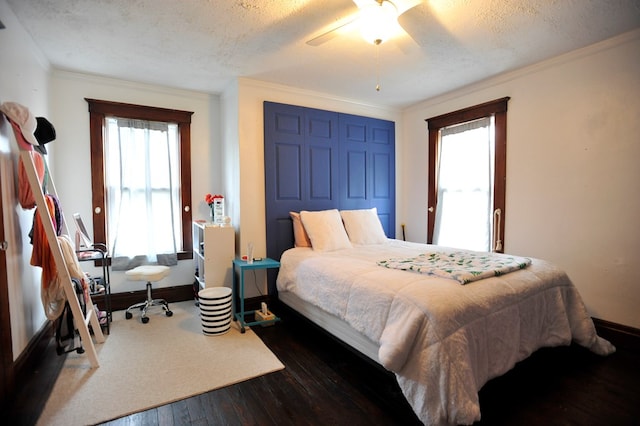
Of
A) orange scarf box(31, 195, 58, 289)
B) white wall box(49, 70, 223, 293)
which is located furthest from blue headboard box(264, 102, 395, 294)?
orange scarf box(31, 195, 58, 289)

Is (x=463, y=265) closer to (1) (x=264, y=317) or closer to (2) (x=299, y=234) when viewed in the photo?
(2) (x=299, y=234)

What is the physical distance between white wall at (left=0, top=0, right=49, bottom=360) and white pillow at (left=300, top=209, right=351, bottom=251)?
238cm

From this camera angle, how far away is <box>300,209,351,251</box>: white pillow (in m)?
3.36

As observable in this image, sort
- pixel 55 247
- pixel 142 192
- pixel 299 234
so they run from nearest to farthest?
pixel 55 247, pixel 299 234, pixel 142 192

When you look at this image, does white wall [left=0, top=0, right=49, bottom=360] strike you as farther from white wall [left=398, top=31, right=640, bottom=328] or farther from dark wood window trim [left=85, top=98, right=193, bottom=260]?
white wall [left=398, top=31, right=640, bottom=328]

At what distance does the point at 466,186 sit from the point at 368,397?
2.91 meters

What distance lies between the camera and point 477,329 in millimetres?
1772

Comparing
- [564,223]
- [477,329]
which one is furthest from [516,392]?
[564,223]

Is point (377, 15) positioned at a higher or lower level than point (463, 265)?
→ higher

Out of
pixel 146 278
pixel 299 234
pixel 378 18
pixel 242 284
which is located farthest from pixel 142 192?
pixel 378 18

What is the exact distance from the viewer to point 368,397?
200cm

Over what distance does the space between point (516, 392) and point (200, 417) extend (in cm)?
200

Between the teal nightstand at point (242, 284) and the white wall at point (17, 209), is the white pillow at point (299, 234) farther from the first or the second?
the white wall at point (17, 209)

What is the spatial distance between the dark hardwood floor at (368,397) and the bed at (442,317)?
8.2 inches
